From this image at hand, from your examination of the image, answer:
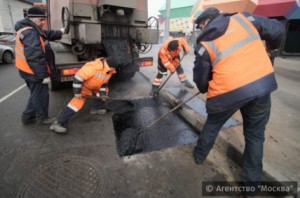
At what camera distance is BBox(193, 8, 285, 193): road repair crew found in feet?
5.45

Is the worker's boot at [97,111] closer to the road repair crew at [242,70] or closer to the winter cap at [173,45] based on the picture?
the winter cap at [173,45]

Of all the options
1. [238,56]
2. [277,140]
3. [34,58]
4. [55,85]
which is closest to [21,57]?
[34,58]

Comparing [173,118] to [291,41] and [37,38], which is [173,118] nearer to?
[37,38]

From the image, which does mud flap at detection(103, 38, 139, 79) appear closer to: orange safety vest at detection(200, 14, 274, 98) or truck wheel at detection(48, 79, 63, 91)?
truck wheel at detection(48, 79, 63, 91)

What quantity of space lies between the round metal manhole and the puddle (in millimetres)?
499

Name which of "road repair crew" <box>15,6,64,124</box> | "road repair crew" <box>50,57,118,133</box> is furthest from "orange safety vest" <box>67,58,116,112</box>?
"road repair crew" <box>15,6,64,124</box>

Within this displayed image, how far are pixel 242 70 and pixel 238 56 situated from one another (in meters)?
0.13

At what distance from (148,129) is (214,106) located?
60.8 inches

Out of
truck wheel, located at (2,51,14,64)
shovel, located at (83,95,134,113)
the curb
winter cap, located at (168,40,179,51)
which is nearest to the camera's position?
the curb

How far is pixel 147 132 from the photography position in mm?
3082

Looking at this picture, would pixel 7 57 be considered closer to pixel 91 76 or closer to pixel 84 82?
pixel 84 82

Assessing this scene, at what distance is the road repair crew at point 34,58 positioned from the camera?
276 centimetres

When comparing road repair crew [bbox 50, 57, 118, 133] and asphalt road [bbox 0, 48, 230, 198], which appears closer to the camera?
asphalt road [bbox 0, 48, 230, 198]

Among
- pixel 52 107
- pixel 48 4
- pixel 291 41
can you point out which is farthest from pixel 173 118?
pixel 291 41
